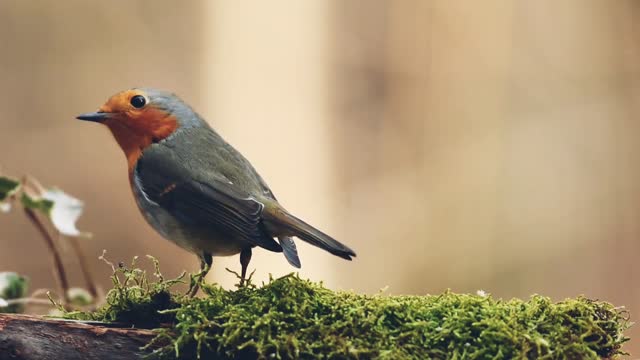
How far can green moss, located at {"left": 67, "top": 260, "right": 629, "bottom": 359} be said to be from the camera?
1.75 meters

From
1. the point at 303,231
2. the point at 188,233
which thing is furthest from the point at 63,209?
the point at 303,231

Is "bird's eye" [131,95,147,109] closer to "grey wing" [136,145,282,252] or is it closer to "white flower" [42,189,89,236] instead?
"grey wing" [136,145,282,252]

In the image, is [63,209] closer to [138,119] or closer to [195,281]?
[138,119]

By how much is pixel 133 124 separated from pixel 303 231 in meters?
0.53

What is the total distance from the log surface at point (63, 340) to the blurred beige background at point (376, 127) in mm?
3342

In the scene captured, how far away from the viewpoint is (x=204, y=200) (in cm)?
211

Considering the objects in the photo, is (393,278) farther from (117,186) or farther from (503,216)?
(117,186)

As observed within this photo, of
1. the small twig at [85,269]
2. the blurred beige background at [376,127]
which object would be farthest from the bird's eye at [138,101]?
the blurred beige background at [376,127]

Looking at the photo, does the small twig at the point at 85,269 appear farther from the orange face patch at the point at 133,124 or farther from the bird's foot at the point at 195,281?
the bird's foot at the point at 195,281

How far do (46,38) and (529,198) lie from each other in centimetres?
295

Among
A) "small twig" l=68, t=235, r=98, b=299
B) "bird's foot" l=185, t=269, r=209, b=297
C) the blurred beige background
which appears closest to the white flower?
"small twig" l=68, t=235, r=98, b=299

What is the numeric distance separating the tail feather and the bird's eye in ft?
1.42

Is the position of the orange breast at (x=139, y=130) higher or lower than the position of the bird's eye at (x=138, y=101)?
lower

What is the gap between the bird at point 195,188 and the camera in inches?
81.4
